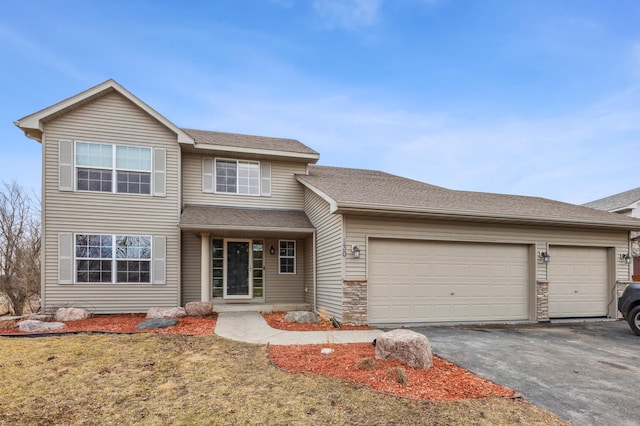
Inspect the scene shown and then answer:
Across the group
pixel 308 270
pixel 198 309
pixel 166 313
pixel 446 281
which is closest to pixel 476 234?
pixel 446 281

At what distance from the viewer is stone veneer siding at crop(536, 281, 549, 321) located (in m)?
9.60

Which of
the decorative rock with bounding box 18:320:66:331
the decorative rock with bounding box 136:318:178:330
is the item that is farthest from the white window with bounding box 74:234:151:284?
the decorative rock with bounding box 136:318:178:330

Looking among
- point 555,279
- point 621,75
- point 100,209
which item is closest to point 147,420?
point 100,209

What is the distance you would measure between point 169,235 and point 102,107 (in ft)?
13.5

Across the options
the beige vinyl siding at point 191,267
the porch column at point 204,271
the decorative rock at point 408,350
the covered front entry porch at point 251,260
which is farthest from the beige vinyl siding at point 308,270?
the decorative rock at point 408,350

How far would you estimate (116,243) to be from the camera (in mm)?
9828

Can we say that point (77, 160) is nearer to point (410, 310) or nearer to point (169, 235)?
point (169, 235)

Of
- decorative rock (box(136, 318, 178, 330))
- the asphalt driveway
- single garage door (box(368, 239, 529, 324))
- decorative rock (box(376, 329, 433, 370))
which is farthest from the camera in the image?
single garage door (box(368, 239, 529, 324))

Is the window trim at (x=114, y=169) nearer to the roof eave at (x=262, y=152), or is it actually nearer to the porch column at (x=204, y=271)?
the roof eave at (x=262, y=152)

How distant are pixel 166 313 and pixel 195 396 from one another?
5.87 metres

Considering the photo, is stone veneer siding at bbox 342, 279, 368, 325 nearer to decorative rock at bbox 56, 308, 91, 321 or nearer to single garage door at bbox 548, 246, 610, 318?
single garage door at bbox 548, 246, 610, 318

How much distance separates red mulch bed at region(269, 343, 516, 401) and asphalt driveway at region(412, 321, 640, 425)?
0.36 meters

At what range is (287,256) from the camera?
11.5m

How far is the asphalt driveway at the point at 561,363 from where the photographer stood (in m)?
3.87
